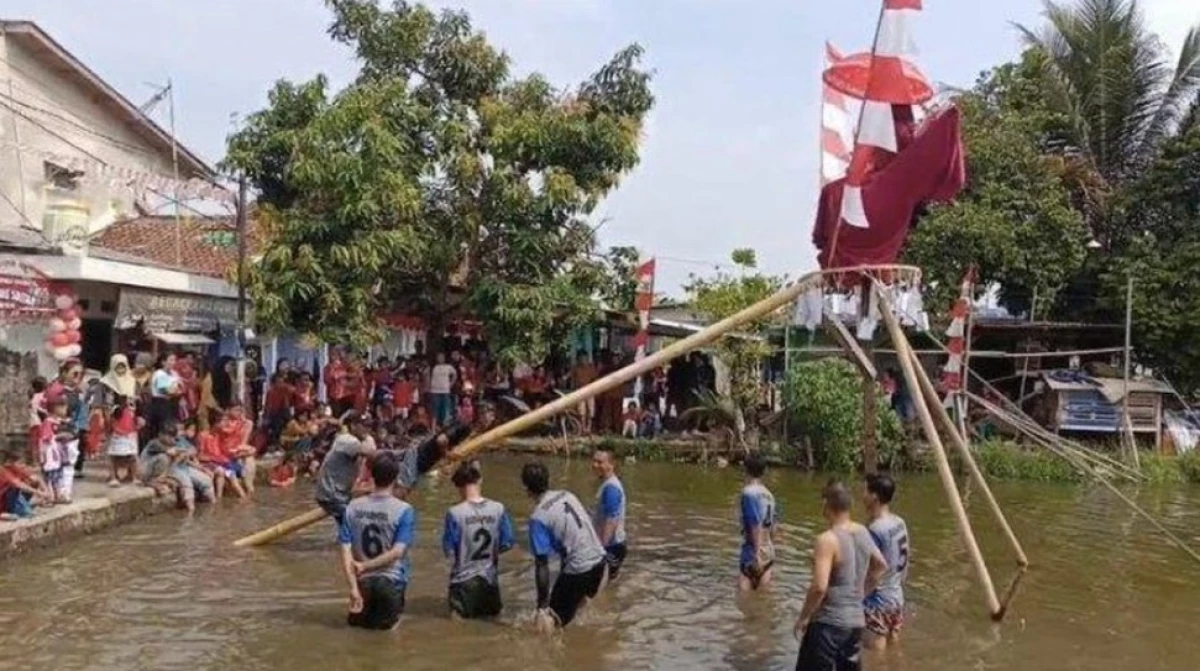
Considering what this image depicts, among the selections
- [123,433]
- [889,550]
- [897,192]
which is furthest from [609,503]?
[123,433]

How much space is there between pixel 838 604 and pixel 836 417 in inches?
584

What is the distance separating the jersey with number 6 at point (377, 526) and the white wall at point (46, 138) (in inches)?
561

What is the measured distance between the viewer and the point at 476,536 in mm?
9789

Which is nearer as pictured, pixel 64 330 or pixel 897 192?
pixel 897 192

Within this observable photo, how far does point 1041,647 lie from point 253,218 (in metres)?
17.0

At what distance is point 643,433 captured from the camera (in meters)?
25.9

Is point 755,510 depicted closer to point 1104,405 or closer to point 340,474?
point 340,474

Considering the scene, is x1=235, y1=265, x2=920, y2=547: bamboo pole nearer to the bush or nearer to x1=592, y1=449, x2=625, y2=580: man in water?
x1=592, y1=449, x2=625, y2=580: man in water

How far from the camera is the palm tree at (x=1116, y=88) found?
26.9 m

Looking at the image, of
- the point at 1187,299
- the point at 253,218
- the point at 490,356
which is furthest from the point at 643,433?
the point at 1187,299

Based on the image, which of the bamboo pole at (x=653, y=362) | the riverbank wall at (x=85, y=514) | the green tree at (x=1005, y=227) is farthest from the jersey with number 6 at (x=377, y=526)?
the green tree at (x=1005, y=227)

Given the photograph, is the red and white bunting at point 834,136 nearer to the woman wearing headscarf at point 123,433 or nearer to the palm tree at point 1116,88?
the woman wearing headscarf at point 123,433

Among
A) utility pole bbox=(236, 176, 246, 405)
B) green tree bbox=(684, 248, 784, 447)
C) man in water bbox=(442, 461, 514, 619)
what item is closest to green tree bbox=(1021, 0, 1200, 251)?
green tree bbox=(684, 248, 784, 447)

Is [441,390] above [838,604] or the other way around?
above
